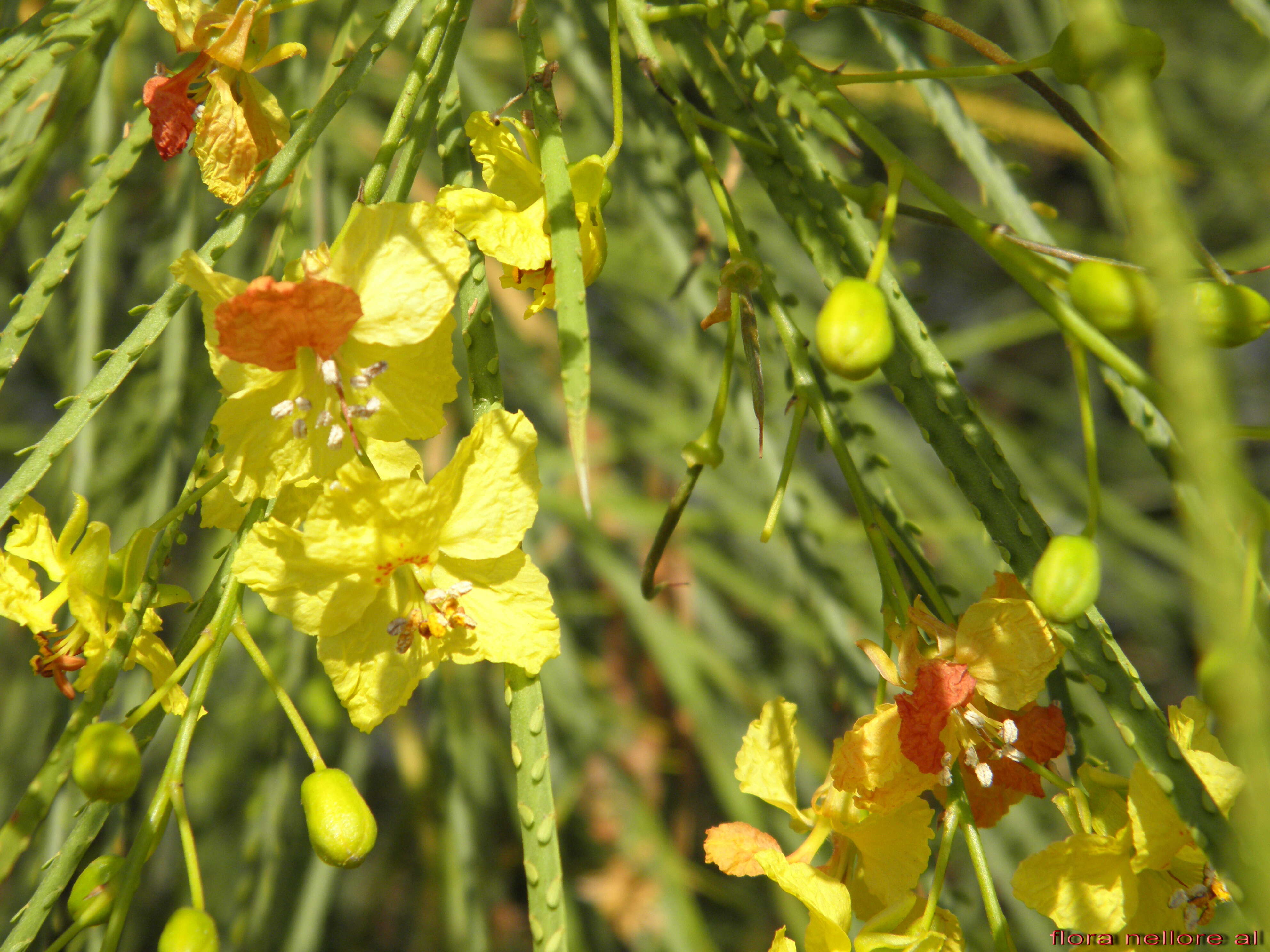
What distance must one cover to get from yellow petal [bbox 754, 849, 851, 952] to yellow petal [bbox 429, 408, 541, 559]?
0.66 feet

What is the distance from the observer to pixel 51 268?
46 cm

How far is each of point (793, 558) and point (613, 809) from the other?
0.68m

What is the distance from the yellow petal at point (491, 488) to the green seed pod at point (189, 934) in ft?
0.62

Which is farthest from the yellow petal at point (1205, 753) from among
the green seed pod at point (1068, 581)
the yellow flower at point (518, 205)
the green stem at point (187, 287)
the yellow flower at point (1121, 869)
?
the green stem at point (187, 287)

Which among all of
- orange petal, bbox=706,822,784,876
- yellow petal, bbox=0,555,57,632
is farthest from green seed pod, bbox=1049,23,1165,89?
yellow petal, bbox=0,555,57,632

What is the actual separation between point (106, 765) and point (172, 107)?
337 mm

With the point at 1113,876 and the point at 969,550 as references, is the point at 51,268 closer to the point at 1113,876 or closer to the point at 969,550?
the point at 1113,876

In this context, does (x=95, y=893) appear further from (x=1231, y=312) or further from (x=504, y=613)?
(x=1231, y=312)

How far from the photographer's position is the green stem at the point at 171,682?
0.39m

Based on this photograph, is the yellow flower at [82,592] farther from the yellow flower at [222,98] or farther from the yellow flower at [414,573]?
the yellow flower at [222,98]

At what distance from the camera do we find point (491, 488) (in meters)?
0.44

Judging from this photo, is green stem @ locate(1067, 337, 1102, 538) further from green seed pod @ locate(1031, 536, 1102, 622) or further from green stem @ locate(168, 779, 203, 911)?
green stem @ locate(168, 779, 203, 911)

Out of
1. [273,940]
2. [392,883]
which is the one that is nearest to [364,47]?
[273,940]

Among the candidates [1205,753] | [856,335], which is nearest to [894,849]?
[1205,753]
